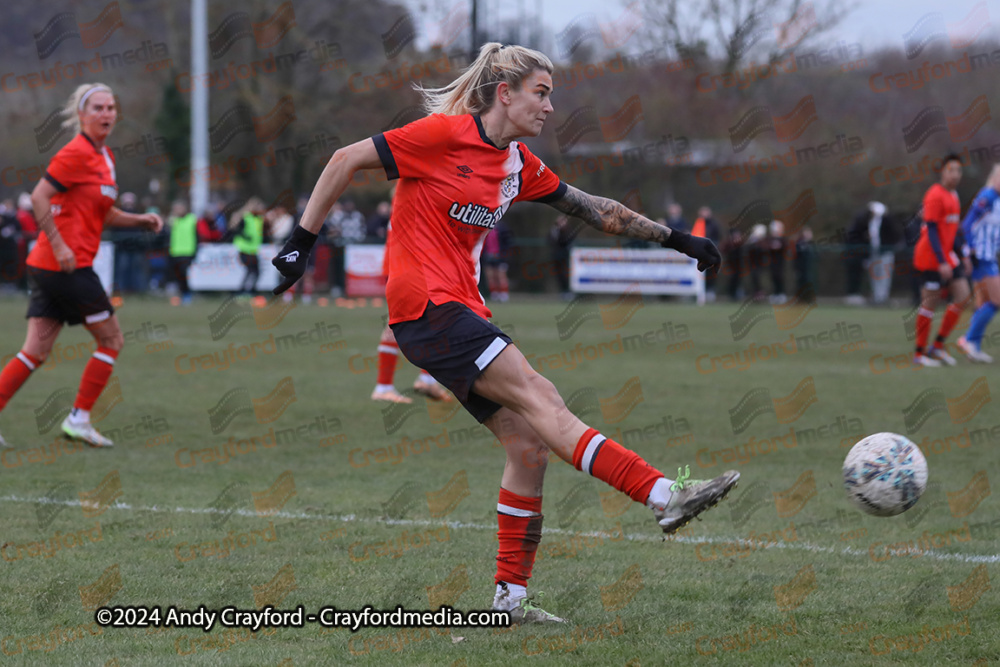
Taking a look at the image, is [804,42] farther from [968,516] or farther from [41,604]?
[41,604]

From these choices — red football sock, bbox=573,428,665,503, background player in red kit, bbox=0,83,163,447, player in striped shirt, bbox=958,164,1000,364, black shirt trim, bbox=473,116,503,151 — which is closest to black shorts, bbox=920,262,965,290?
player in striped shirt, bbox=958,164,1000,364

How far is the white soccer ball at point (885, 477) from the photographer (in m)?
4.28

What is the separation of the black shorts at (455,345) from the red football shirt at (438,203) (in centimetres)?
4

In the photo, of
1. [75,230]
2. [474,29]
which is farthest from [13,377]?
[474,29]

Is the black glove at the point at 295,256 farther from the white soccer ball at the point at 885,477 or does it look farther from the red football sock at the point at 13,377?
the red football sock at the point at 13,377

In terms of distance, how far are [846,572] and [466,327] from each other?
206 cm

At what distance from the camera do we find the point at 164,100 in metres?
35.4

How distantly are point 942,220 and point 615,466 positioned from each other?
10025mm

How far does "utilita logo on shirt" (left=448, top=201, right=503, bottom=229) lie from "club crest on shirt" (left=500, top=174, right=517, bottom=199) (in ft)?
0.22

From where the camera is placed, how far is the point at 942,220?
12492 mm

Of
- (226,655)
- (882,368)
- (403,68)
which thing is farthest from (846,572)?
(403,68)

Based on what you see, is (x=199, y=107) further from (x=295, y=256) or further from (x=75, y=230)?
(x=295, y=256)

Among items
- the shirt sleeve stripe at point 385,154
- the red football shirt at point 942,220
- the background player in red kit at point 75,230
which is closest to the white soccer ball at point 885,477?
the shirt sleeve stripe at point 385,154

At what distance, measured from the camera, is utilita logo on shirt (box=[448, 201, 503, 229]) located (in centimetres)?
404
